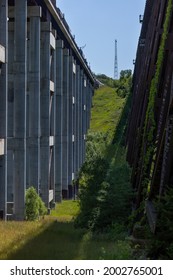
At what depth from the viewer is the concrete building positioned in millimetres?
28725

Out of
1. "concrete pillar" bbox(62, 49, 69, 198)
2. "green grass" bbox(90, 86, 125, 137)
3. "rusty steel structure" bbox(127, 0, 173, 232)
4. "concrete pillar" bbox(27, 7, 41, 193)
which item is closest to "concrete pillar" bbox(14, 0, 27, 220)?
"concrete pillar" bbox(27, 7, 41, 193)

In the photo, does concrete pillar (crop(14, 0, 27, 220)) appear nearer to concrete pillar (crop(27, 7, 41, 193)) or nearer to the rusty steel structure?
concrete pillar (crop(27, 7, 41, 193))

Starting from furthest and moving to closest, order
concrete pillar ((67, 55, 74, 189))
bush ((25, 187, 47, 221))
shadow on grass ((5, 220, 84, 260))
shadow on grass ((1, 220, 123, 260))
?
concrete pillar ((67, 55, 74, 189)), bush ((25, 187, 47, 221)), shadow on grass ((5, 220, 84, 260)), shadow on grass ((1, 220, 123, 260))

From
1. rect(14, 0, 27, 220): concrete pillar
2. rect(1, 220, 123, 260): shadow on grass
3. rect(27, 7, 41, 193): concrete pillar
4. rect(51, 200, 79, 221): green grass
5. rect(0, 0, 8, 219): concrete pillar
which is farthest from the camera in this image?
rect(51, 200, 79, 221): green grass

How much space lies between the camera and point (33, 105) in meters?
33.5

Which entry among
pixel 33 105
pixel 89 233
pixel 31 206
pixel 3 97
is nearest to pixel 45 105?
pixel 33 105

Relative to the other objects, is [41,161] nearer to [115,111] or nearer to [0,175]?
[0,175]

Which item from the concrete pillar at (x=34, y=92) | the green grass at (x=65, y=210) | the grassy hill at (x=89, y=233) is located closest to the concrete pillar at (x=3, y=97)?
the grassy hill at (x=89, y=233)

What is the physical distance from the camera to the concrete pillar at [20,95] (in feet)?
96.4

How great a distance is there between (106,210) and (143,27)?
28442mm

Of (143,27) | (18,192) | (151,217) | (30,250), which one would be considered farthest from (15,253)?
(143,27)

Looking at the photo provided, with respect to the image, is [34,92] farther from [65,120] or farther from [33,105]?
[65,120]

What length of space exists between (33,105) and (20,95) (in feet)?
12.9

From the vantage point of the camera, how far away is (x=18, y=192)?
30.1 m
